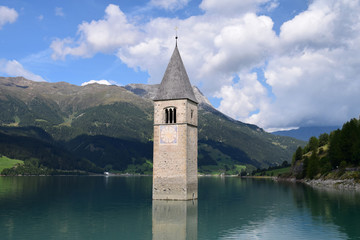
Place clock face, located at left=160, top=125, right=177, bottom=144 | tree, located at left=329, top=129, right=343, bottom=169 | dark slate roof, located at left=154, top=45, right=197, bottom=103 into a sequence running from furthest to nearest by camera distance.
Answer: tree, located at left=329, top=129, right=343, bottom=169 < dark slate roof, located at left=154, top=45, right=197, bottom=103 < clock face, located at left=160, top=125, right=177, bottom=144

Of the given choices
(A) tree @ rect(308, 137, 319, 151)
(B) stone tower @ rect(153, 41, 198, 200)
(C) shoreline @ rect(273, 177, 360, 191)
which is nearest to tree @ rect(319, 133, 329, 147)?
(A) tree @ rect(308, 137, 319, 151)

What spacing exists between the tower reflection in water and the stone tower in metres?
2.36

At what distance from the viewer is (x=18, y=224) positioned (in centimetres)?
4203

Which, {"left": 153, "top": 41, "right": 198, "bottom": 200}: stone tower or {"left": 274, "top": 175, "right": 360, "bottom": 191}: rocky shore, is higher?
{"left": 153, "top": 41, "right": 198, "bottom": 200}: stone tower

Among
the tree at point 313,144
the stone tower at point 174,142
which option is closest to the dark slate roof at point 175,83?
the stone tower at point 174,142

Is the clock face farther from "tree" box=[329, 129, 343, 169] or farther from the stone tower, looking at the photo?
"tree" box=[329, 129, 343, 169]

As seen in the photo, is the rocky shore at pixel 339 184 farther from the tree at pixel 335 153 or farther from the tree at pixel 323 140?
the tree at pixel 323 140

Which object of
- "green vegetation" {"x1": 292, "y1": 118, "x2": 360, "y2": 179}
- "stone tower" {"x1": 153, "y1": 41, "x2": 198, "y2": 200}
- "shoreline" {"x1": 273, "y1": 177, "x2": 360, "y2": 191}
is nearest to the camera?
"stone tower" {"x1": 153, "y1": 41, "x2": 198, "y2": 200}

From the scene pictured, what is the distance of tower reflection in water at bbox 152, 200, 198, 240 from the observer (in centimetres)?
3698

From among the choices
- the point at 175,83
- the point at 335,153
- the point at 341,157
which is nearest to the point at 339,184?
the point at 341,157

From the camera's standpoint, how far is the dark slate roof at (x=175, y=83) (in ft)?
210

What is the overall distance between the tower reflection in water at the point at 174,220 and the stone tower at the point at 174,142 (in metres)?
2.36

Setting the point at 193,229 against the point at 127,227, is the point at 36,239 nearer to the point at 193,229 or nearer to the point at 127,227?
the point at 127,227

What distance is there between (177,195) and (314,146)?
111m
